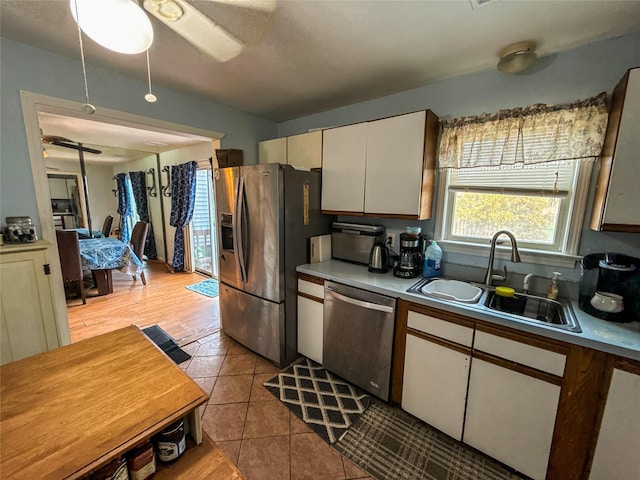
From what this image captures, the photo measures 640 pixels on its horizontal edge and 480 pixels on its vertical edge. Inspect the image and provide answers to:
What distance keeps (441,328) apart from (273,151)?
2.29 m

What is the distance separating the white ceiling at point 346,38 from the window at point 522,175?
15.5 inches

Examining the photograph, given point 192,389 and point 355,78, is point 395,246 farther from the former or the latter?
point 192,389

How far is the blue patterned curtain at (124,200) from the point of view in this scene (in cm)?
610

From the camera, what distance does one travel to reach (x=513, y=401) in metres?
1.36

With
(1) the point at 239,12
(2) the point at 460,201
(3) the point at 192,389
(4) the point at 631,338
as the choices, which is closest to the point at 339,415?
(3) the point at 192,389

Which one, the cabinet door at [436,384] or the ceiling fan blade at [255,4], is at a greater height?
the ceiling fan blade at [255,4]

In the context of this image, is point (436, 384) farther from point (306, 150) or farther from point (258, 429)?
point (306, 150)

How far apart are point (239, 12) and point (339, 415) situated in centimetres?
244

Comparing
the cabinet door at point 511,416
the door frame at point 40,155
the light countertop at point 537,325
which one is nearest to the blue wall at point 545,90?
the light countertop at point 537,325

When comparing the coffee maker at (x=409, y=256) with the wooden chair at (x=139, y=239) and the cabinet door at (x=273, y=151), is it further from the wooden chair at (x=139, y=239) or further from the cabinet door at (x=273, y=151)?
the wooden chair at (x=139, y=239)

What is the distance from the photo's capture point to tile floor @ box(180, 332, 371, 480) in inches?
57.1

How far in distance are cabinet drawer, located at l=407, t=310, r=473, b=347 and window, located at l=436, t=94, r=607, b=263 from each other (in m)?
0.72

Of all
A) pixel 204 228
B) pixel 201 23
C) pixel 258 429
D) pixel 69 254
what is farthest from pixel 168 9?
pixel 204 228

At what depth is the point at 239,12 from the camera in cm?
129
